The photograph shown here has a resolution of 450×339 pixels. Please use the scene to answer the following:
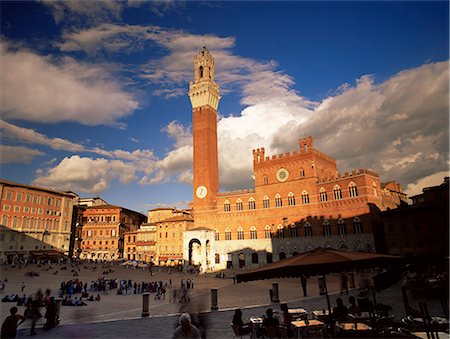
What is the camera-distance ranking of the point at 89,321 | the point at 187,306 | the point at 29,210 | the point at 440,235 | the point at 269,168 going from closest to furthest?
the point at 89,321
the point at 187,306
the point at 440,235
the point at 269,168
the point at 29,210

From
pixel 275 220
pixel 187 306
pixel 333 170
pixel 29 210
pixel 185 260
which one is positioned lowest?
pixel 187 306

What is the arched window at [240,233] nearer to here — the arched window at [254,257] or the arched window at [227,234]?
the arched window at [227,234]

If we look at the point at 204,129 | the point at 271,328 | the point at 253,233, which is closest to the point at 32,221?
the point at 204,129

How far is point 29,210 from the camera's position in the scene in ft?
170

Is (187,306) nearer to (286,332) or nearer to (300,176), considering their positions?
(286,332)

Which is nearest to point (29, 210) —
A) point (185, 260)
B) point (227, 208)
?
point (185, 260)

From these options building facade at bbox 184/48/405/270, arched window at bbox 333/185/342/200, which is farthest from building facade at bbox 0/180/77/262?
arched window at bbox 333/185/342/200

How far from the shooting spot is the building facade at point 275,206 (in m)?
37.0

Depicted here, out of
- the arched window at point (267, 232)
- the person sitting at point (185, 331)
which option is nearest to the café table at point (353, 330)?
the person sitting at point (185, 331)

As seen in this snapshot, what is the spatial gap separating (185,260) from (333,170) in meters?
27.4

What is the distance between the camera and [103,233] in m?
68.4

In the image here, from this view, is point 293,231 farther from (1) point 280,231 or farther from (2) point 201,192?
(2) point 201,192

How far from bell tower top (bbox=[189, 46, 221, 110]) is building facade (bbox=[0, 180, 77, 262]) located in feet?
105

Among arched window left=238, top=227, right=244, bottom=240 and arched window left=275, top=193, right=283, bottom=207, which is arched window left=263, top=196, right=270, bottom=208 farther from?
arched window left=238, top=227, right=244, bottom=240
